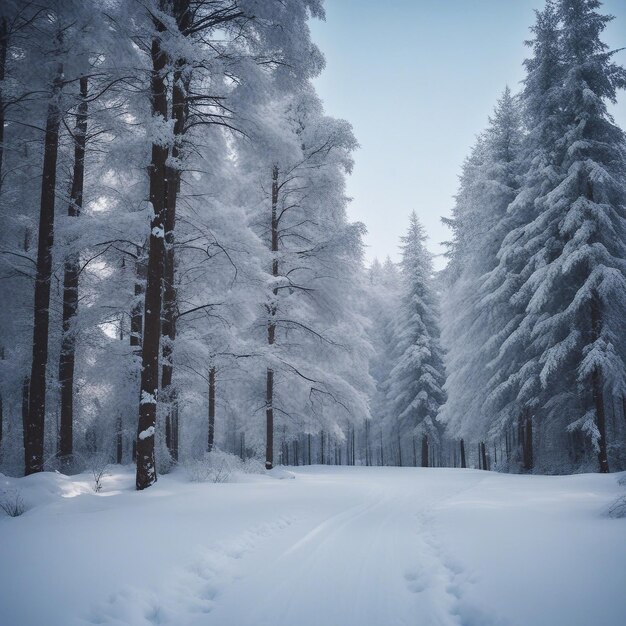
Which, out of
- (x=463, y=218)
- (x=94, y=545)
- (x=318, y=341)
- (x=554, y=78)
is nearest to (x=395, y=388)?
(x=463, y=218)

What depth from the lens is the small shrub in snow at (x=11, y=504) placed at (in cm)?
579

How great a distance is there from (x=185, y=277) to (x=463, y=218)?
598 inches

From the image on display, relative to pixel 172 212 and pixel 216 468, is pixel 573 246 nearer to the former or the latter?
pixel 172 212

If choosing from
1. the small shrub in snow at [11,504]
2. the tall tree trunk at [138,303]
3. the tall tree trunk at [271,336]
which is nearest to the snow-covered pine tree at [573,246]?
the tall tree trunk at [271,336]

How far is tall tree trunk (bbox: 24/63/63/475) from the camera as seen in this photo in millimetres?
9023

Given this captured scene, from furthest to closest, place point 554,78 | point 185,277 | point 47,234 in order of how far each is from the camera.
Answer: point 554,78, point 185,277, point 47,234

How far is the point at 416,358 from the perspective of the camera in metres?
25.8

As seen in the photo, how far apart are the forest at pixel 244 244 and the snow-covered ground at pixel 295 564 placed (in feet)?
9.08

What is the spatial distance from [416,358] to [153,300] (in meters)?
20.6

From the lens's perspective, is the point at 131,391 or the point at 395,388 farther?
the point at 395,388

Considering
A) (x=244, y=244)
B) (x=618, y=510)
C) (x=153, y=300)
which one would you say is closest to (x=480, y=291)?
(x=244, y=244)

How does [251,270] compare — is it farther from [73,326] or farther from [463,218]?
[463,218]

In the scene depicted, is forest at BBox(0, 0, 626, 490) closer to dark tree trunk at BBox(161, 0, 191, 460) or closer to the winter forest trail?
dark tree trunk at BBox(161, 0, 191, 460)

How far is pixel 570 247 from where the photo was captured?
1347cm
